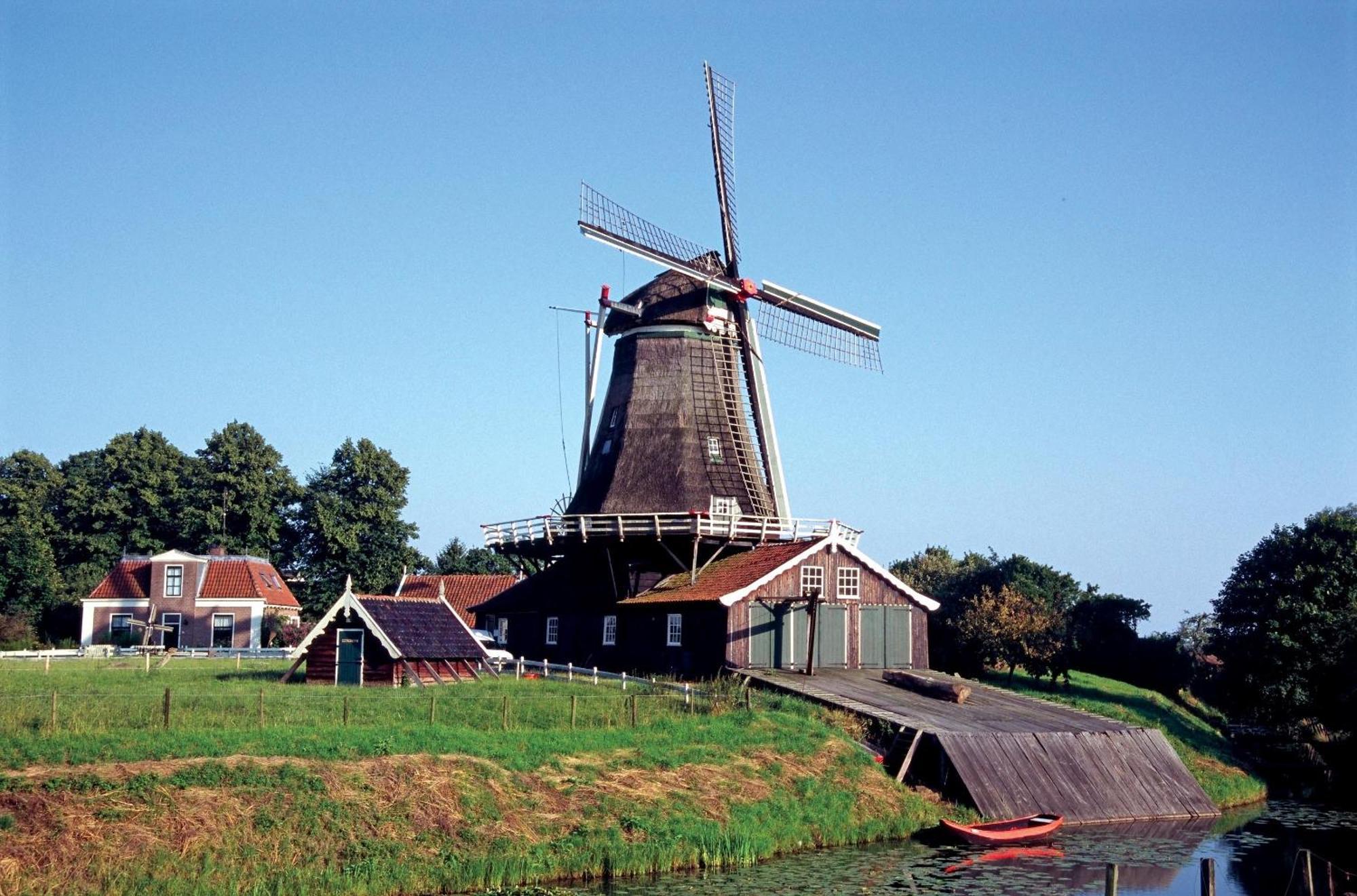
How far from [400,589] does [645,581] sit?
27.5m

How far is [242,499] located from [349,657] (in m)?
42.4

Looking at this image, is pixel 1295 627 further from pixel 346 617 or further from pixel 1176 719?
pixel 346 617

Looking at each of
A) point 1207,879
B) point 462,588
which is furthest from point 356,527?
point 1207,879

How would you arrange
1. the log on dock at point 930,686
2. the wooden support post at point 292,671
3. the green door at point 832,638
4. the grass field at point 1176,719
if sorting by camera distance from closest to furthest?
the wooden support post at point 292,671 < the grass field at point 1176,719 < the log on dock at point 930,686 < the green door at point 832,638

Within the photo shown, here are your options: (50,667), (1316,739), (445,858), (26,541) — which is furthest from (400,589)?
(445,858)

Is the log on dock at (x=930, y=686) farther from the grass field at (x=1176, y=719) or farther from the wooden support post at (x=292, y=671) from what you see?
the wooden support post at (x=292, y=671)

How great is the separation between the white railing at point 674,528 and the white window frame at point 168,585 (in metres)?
26.7

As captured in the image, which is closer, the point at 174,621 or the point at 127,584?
the point at 174,621

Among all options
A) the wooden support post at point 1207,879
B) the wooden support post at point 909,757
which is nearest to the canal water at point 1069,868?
the wooden support post at point 1207,879

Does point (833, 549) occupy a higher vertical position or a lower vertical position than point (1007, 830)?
higher

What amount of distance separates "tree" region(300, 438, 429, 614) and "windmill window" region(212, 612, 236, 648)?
6.53 meters

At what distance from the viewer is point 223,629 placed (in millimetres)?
63625

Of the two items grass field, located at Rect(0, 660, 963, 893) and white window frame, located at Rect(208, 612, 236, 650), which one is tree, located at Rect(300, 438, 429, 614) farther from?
grass field, located at Rect(0, 660, 963, 893)

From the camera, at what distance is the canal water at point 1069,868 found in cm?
2298
